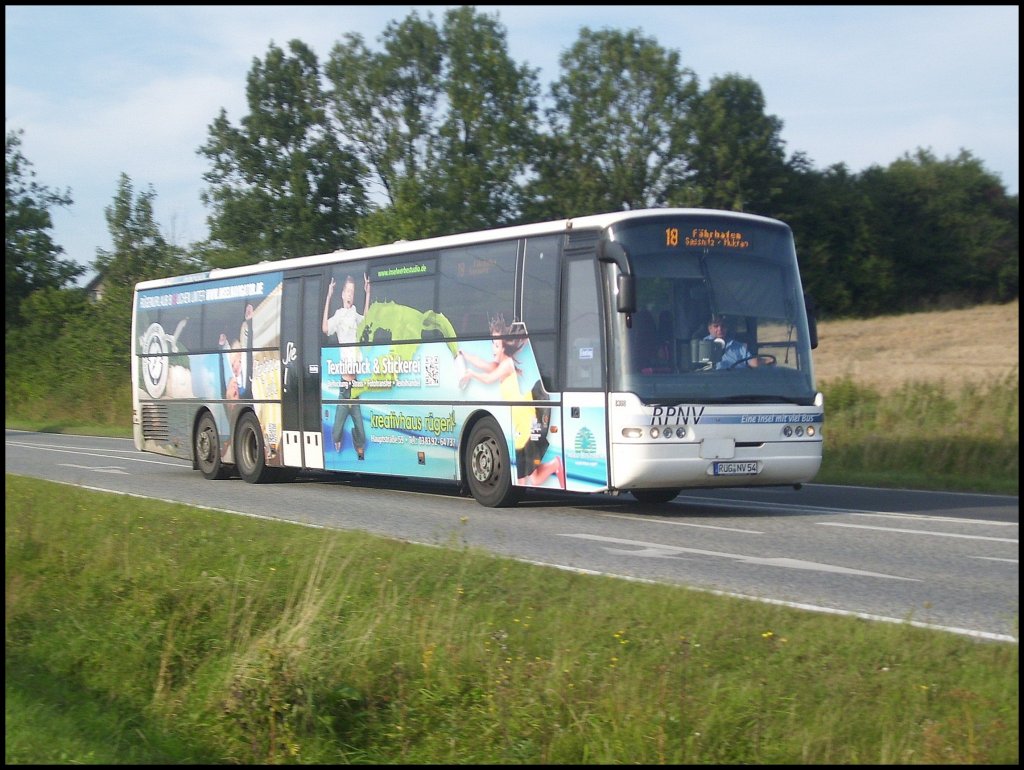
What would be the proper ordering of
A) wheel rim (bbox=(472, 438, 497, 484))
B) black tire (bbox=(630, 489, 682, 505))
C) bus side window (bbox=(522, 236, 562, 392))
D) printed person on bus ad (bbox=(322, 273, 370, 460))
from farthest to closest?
1. printed person on bus ad (bbox=(322, 273, 370, 460))
2. black tire (bbox=(630, 489, 682, 505))
3. wheel rim (bbox=(472, 438, 497, 484))
4. bus side window (bbox=(522, 236, 562, 392))

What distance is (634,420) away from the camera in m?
13.5

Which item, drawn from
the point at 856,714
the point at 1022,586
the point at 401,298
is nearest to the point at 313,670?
the point at 856,714

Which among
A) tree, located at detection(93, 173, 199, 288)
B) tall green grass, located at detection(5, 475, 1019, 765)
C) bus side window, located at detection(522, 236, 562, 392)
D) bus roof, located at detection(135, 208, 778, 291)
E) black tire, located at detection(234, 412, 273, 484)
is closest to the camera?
tall green grass, located at detection(5, 475, 1019, 765)

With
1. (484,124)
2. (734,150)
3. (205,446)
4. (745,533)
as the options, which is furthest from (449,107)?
(745,533)

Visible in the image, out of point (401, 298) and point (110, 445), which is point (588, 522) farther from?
point (110, 445)

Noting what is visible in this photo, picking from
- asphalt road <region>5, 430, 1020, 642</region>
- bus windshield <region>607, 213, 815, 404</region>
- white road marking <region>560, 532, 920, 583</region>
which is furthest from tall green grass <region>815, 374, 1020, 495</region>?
white road marking <region>560, 532, 920, 583</region>

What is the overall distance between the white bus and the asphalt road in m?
0.59

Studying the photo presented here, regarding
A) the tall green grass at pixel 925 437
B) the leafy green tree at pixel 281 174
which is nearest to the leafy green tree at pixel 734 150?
the leafy green tree at pixel 281 174

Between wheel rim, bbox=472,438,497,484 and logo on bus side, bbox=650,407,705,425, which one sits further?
wheel rim, bbox=472,438,497,484

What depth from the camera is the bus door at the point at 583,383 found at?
45.6 ft

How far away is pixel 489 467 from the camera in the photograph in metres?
15.7

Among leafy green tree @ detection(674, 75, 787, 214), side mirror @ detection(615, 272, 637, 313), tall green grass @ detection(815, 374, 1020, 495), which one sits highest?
A: leafy green tree @ detection(674, 75, 787, 214)

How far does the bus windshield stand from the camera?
45.0ft

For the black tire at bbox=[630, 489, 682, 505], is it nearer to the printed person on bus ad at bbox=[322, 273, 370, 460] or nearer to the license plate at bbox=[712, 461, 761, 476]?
the license plate at bbox=[712, 461, 761, 476]
